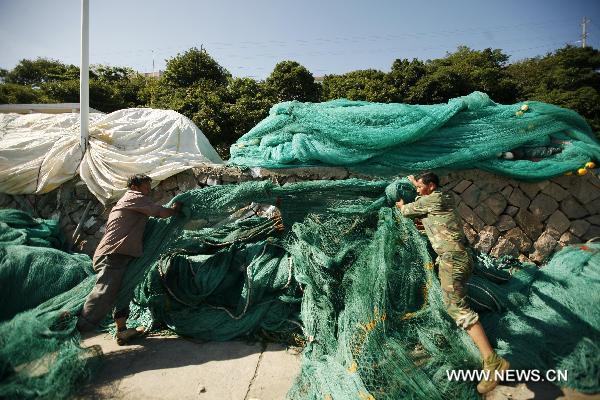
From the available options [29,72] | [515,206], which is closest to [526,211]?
[515,206]

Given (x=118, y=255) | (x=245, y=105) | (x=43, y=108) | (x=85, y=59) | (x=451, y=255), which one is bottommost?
(x=118, y=255)

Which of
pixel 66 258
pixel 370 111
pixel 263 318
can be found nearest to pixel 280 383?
pixel 263 318

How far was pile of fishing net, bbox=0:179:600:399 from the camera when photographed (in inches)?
104

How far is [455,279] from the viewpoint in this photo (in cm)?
297

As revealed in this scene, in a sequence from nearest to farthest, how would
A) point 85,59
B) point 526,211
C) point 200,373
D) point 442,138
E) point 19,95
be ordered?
point 200,373
point 442,138
point 526,211
point 85,59
point 19,95

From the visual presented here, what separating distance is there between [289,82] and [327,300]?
13.3m

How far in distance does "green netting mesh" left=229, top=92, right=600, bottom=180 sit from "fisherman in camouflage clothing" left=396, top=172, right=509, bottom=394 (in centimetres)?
215

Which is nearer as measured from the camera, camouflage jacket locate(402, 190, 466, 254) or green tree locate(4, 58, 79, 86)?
camouflage jacket locate(402, 190, 466, 254)

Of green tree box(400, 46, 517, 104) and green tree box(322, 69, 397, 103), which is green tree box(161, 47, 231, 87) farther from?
green tree box(400, 46, 517, 104)

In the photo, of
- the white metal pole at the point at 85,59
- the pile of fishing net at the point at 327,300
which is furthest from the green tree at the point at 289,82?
the pile of fishing net at the point at 327,300

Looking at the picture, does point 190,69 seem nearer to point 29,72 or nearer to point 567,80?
point 567,80

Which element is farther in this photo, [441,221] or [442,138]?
[442,138]

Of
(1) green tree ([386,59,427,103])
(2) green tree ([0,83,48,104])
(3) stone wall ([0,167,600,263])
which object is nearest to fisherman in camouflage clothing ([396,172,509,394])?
(3) stone wall ([0,167,600,263])

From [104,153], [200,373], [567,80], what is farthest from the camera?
[567,80]
